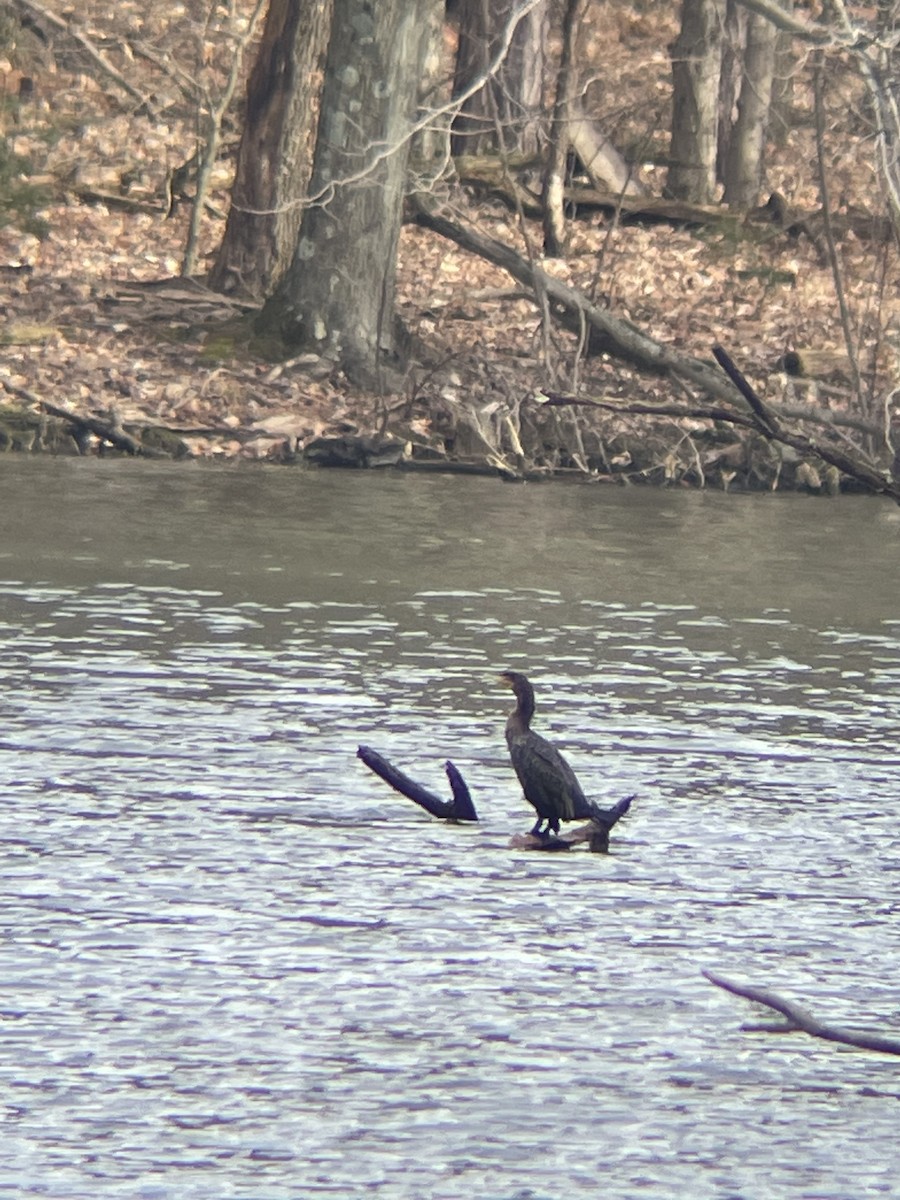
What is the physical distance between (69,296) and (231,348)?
8.06 feet

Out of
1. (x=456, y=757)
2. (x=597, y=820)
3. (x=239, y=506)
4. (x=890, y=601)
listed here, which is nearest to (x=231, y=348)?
(x=239, y=506)

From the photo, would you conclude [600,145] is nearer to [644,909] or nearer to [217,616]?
[217,616]

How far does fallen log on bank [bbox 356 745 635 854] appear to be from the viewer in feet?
28.2

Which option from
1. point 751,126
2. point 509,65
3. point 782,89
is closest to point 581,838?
point 509,65

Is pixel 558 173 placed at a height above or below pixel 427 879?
above

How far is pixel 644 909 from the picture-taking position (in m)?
A: 8.00

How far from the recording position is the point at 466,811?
905cm

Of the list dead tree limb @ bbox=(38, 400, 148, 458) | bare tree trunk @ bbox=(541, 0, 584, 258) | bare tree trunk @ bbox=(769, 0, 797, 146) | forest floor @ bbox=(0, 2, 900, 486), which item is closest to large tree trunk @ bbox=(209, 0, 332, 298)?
forest floor @ bbox=(0, 2, 900, 486)

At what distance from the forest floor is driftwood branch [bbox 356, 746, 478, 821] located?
394 inches

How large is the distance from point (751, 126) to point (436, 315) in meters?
8.77

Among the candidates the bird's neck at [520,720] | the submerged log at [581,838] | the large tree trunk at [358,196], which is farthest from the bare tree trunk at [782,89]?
the submerged log at [581,838]

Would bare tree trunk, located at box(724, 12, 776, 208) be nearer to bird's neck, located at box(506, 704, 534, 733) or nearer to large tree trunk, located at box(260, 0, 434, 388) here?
large tree trunk, located at box(260, 0, 434, 388)

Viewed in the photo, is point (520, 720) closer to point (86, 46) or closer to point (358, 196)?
point (358, 196)

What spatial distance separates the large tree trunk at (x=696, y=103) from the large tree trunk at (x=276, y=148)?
6.99 metres
